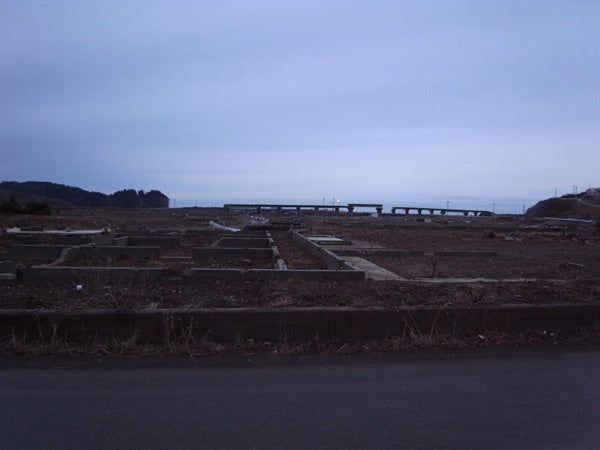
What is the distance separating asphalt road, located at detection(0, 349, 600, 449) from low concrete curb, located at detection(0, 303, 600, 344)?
2.06 ft

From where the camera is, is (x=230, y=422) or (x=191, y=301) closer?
(x=230, y=422)

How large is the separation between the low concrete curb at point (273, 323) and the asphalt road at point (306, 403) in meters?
0.63

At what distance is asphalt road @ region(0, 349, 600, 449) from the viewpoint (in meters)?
3.59

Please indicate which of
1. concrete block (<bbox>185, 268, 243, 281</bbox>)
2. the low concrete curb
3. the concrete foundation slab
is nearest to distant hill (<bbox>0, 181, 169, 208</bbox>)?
the concrete foundation slab

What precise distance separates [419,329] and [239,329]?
2.32 metres

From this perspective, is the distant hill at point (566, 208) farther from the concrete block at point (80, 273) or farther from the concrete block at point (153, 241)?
the concrete block at point (80, 273)

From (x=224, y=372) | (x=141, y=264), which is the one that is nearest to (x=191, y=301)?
(x=224, y=372)

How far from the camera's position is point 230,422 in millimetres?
3832

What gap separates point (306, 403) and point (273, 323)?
1.94 meters

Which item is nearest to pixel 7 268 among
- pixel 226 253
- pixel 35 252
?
pixel 35 252

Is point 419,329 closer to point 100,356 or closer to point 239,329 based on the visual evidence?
point 239,329

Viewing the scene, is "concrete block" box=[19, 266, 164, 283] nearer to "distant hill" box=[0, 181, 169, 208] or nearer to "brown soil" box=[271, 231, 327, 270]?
A: "brown soil" box=[271, 231, 327, 270]

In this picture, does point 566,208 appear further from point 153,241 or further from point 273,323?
point 273,323

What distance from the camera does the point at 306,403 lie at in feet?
13.8
